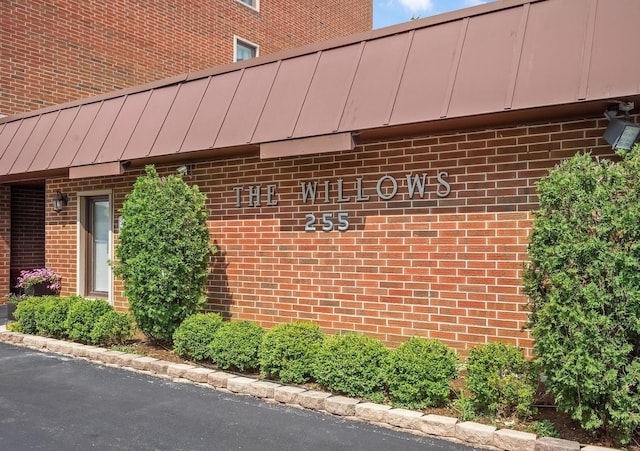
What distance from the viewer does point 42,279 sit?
10.1m

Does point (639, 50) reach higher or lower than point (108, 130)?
higher

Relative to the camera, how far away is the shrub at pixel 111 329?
7.53m

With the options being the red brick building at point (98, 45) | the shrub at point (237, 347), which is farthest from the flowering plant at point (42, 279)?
the shrub at point (237, 347)

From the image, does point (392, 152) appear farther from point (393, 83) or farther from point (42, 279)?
point (42, 279)

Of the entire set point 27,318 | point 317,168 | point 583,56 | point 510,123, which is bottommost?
point 27,318

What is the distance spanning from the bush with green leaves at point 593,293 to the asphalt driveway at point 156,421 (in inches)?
38.8

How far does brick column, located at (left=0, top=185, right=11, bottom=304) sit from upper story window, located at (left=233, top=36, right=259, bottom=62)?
743 cm

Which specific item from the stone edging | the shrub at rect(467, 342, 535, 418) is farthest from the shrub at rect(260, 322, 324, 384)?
the shrub at rect(467, 342, 535, 418)

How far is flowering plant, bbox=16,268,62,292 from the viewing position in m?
9.95

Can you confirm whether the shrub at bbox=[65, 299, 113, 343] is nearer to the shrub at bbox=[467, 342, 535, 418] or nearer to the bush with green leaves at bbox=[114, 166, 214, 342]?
the bush with green leaves at bbox=[114, 166, 214, 342]

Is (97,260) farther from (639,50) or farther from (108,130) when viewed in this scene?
(639,50)

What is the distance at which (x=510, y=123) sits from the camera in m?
5.62

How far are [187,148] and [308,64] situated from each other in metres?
1.95

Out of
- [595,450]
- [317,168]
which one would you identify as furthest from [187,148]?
[595,450]
